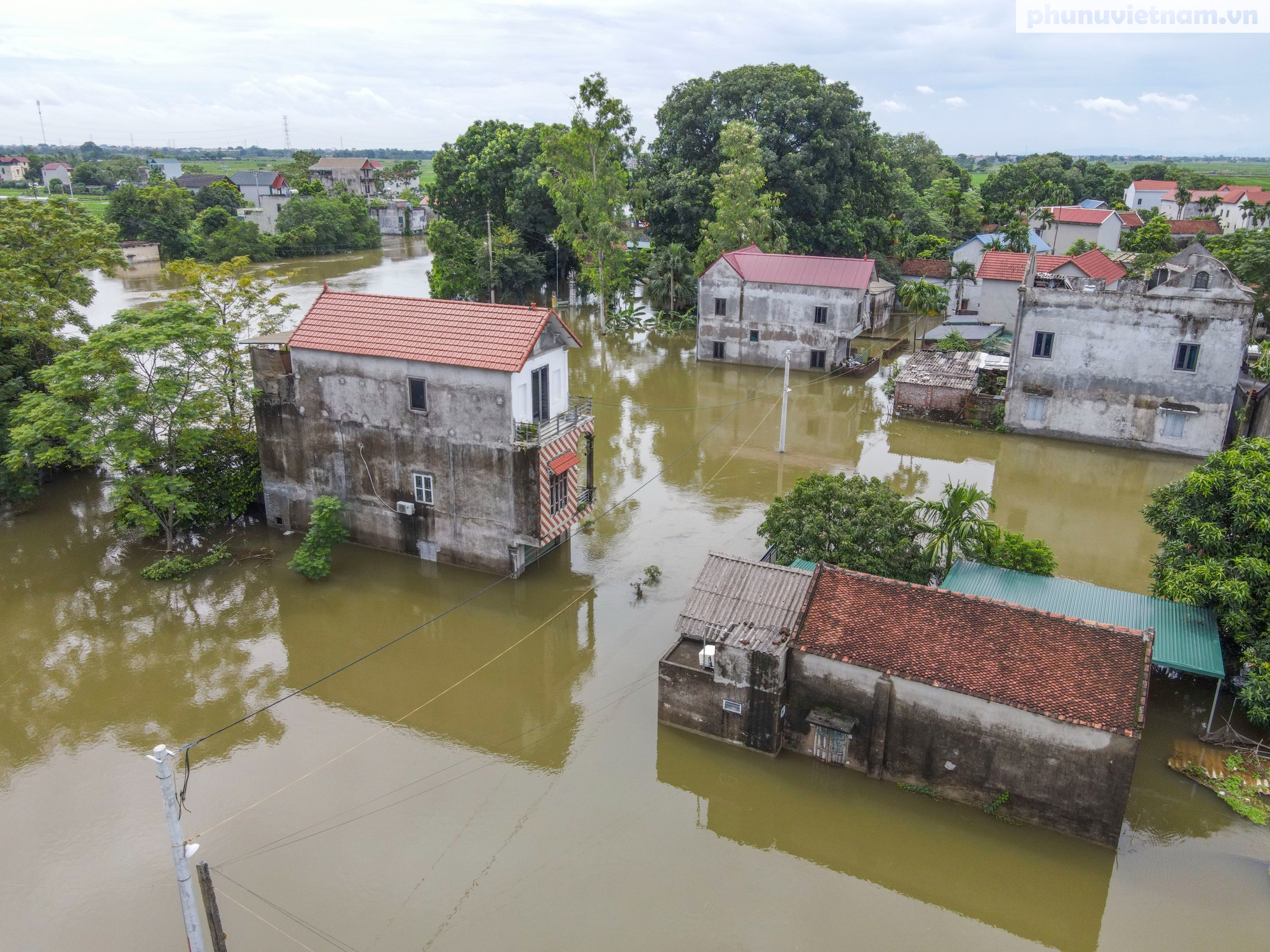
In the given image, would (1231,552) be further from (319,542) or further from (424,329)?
(319,542)

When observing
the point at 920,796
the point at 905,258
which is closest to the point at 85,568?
the point at 920,796

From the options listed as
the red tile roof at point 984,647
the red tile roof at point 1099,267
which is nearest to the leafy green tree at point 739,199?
the red tile roof at point 1099,267

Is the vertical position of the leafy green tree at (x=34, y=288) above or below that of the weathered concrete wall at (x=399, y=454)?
above

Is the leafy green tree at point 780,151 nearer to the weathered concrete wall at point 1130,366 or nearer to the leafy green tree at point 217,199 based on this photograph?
the weathered concrete wall at point 1130,366

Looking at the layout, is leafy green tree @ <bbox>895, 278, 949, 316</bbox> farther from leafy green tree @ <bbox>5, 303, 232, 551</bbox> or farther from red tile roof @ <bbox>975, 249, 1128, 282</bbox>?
leafy green tree @ <bbox>5, 303, 232, 551</bbox>

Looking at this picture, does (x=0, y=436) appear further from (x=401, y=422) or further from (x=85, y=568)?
(x=401, y=422)
